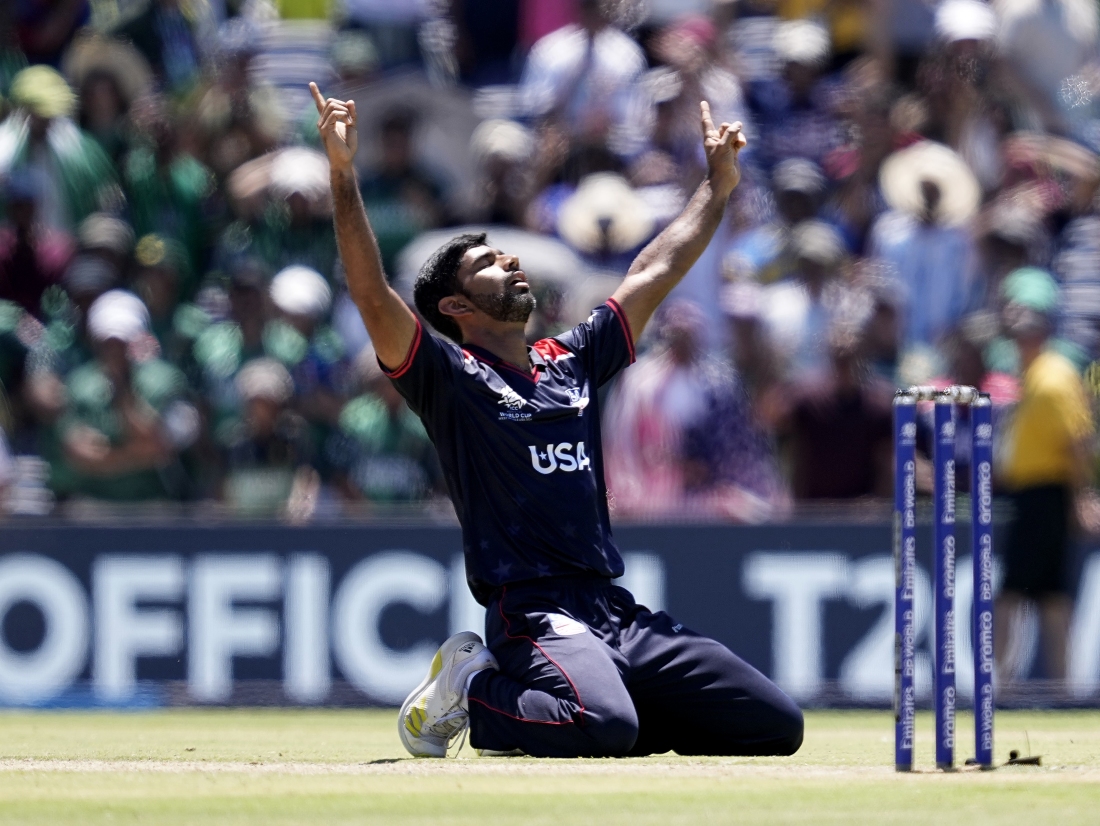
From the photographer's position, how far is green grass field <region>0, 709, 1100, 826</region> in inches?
192

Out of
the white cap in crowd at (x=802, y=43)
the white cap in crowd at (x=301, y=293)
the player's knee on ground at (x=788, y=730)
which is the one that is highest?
the white cap in crowd at (x=802, y=43)

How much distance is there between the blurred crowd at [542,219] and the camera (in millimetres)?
11367

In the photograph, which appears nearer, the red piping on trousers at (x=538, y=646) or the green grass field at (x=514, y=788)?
the green grass field at (x=514, y=788)

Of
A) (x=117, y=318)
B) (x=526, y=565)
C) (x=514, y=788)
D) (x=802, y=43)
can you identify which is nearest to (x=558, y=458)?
(x=526, y=565)

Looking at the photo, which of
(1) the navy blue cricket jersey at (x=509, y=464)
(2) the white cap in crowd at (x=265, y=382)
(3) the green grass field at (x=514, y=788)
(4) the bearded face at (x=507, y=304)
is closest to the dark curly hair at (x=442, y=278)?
(4) the bearded face at (x=507, y=304)

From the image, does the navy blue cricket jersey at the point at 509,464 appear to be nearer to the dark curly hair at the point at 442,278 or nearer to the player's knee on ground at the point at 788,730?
the dark curly hair at the point at 442,278

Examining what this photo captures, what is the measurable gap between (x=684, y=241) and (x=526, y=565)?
152 centimetres

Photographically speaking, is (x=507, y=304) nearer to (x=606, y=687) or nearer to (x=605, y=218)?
(x=606, y=687)

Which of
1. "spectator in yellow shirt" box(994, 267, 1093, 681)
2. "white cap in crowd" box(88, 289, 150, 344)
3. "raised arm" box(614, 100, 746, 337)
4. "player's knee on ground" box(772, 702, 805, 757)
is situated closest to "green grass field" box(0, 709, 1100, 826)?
"player's knee on ground" box(772, 702, 805, 757)

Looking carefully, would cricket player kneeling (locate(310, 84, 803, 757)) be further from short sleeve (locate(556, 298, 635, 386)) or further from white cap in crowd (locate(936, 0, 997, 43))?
white cap in crowd (locate(936, 0, 997, 43))

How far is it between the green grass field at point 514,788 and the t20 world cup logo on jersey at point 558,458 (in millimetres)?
1066

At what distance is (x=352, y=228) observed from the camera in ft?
21.0

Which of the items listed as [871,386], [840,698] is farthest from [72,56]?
[840,698]

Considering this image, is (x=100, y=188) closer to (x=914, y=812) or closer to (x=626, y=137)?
(x=626, y=137)
